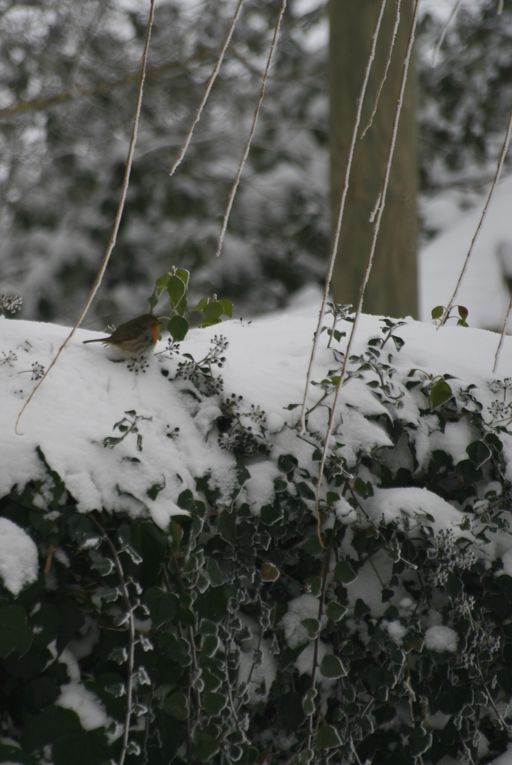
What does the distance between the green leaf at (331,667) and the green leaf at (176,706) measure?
27 cm

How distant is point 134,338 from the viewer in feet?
5.67

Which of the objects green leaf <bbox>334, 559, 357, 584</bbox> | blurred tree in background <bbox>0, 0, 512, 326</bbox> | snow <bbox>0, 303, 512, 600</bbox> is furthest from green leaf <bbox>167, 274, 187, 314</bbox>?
blurred tree in background <bbox>0, 0, 512, 326</bbox>

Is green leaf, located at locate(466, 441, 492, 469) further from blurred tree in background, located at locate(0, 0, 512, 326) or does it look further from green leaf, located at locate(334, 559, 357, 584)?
blurred tree in background, located at locate(0, 0, 512, 326)

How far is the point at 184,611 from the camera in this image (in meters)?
1.49

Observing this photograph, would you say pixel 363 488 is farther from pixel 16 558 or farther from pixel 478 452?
pixel 16 558

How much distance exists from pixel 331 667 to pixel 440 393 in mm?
617

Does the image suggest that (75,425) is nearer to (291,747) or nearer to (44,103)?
(291,747)

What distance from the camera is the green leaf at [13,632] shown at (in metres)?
1.33

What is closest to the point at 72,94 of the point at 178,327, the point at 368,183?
the point at 368,183

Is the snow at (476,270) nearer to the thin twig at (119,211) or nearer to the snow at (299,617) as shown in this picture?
the snow at (299,617)

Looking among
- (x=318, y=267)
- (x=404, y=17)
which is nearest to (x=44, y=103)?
(x=318, y=267)

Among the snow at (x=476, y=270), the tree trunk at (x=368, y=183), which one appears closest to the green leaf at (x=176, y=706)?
the tree trunk at (x=368, y=183)

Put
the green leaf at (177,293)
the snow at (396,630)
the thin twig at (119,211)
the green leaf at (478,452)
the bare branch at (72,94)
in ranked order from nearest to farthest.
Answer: the thin twig at (119,211) < the snow at (396,630) < the green leaf at (478,452) < the green leaf at (177,293) < the bare branch at (72,94)

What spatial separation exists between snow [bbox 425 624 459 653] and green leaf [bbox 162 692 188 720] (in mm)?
516
